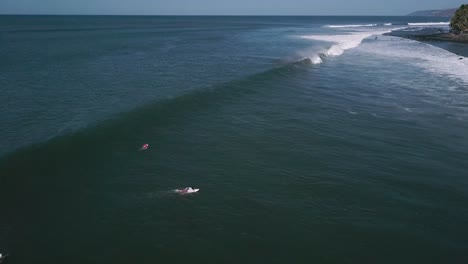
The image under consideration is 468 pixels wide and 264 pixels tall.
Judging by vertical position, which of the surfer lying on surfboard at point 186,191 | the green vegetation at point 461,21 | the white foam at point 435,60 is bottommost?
the surfer lying on surfboard at point 186,191

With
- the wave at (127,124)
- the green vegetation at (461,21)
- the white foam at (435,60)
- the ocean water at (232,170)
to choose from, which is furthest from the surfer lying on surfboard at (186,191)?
the green vegetation at (461,21)

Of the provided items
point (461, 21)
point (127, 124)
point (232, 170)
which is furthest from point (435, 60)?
point (127, 124)

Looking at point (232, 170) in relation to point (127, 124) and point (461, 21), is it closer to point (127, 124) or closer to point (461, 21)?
point (127, 124)

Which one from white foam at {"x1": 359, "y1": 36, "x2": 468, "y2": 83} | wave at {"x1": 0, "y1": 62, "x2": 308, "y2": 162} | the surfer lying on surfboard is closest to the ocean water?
wave at {"x1": 0, "y1": 62, "x2": 308, "y2": 162}

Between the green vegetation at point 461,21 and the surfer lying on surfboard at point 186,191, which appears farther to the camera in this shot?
the green vegetation at point 461,21

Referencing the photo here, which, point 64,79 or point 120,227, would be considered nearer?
point 120,227

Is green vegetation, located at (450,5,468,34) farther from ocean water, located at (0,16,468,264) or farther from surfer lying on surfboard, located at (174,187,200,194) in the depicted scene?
surfer lying on surfboard, located at (174,187,200,194)

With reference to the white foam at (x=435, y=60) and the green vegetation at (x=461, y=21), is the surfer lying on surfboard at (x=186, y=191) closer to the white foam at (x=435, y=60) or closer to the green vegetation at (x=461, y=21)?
the white foam at (x=435, y=60)

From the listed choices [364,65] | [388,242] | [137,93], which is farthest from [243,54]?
[388,242]

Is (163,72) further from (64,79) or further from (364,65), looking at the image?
(364,65)
